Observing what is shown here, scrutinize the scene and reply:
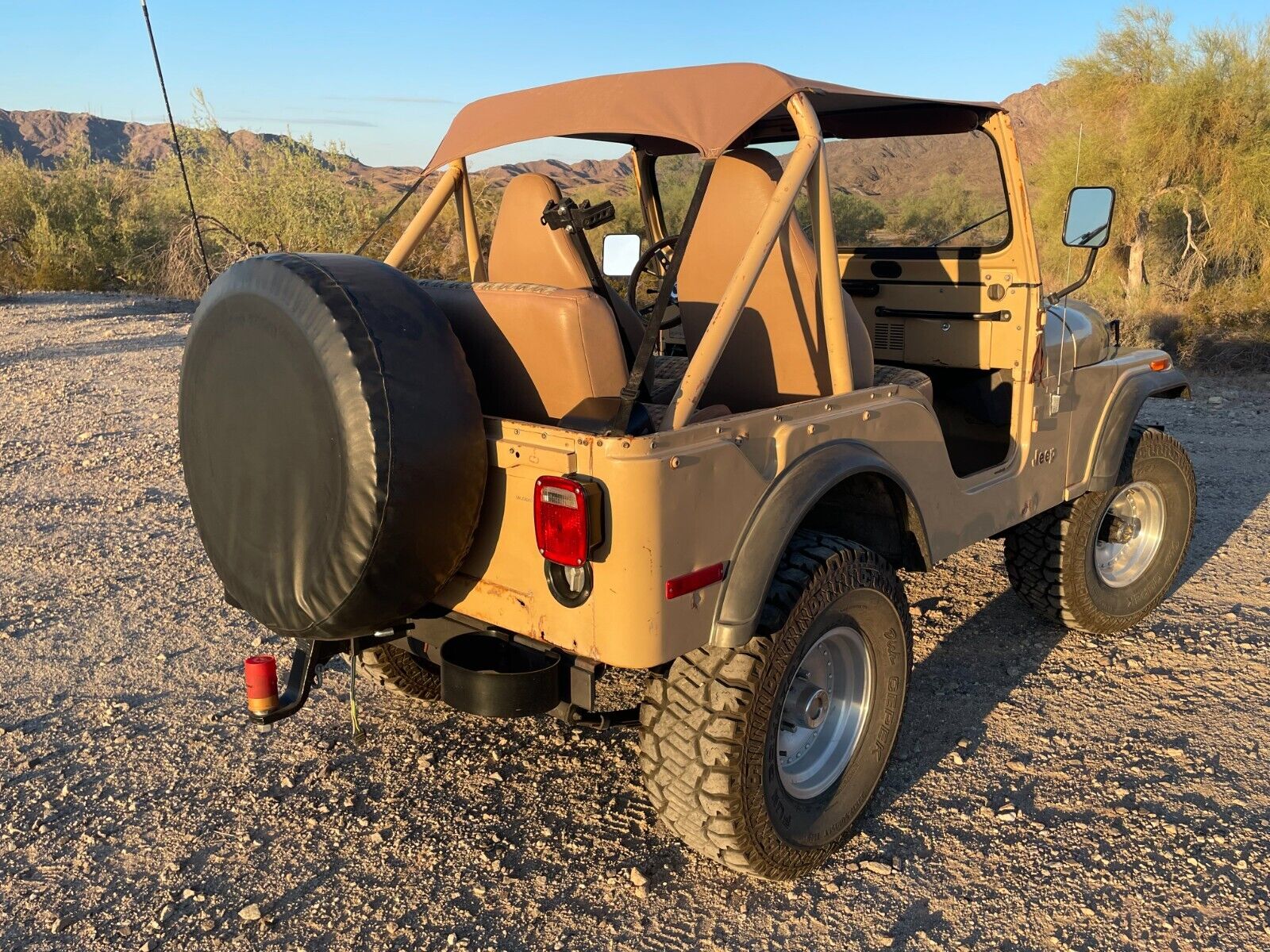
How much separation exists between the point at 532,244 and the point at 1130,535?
3215 millimetres

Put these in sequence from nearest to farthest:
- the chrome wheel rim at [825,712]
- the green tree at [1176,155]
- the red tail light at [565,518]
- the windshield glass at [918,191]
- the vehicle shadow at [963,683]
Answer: the red tail light at [565,518] → the chrome wheel rim at [825,712] → the vehicle shadow at [963,683] → the windshield glass at [918,191] → the green tree at [1176,155]

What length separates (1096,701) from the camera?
3.87 metres

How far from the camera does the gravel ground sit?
2.62 m

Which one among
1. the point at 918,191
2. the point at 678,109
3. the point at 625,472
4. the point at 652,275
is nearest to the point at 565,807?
the point at 625,472

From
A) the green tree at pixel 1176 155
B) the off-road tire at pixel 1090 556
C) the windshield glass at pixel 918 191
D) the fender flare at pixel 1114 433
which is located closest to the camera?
the windshield glass at pixel 918 191

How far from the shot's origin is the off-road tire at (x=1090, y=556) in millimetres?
4238

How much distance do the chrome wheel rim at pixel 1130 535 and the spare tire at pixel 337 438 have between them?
10.9ft

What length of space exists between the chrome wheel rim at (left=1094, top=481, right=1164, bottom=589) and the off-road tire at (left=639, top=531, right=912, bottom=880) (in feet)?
7.16

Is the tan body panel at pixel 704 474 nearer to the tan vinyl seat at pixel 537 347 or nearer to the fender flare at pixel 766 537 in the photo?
the fender flare at pixel 766 537

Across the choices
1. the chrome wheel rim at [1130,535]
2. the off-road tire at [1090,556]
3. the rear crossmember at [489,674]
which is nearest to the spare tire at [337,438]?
the rear crossmember at [489,674]

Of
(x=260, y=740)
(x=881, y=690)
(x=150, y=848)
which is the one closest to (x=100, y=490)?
(x=260, y=740)

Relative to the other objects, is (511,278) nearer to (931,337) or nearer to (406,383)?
(406,383)

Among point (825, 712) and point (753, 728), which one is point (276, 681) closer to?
point (753, 728)

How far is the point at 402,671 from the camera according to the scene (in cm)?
366
